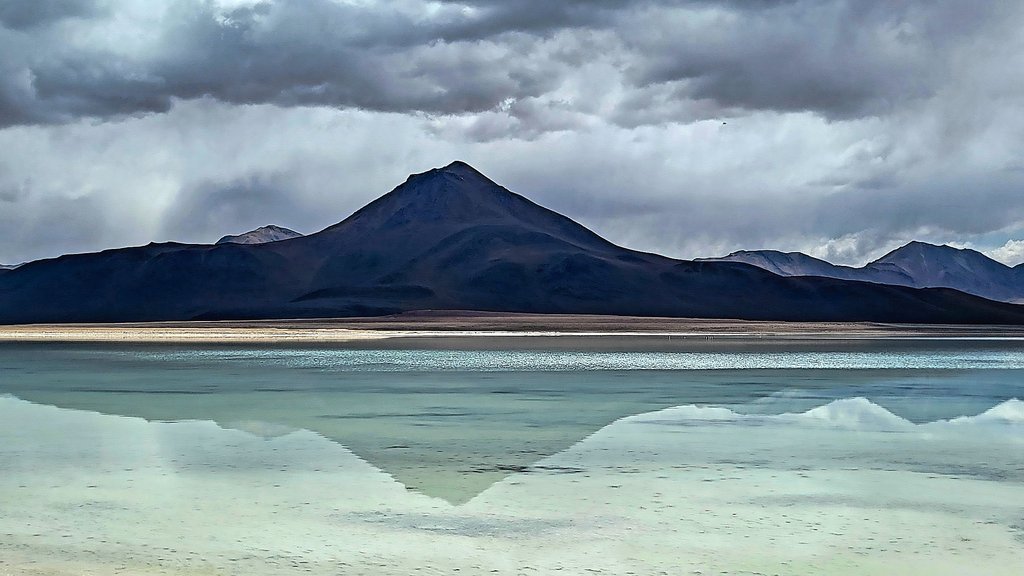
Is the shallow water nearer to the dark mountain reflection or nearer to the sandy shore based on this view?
the dark mountain reflection

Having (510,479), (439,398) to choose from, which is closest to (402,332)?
(439,398)

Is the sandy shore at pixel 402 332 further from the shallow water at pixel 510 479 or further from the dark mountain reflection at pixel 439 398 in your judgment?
the shallow water at pixel 510 479

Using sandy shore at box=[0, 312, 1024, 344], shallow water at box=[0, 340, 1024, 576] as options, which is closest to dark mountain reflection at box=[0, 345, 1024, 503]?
shallow water at box=[0, 340, 1024, 576]

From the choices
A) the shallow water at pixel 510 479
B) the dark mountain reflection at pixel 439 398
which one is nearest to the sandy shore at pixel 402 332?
the dark mountain reflection at pixel 439 398

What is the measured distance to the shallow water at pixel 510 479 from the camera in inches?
404

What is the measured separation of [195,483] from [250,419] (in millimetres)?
7599

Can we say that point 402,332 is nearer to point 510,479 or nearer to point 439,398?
point 439,398

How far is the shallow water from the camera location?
33.7 feet

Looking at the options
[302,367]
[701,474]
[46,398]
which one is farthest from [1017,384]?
[46,398]

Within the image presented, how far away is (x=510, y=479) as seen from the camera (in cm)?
1434

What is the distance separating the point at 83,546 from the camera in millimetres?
10445

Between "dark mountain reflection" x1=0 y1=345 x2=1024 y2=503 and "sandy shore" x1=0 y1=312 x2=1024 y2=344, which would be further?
"sandy shore" x1=0 y1=312 x2=1024 y2=344

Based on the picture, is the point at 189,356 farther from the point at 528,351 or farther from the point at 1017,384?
the point at 1017,384

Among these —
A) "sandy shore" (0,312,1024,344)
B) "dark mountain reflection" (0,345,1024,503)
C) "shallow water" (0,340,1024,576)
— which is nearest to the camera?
"shallow water" (0,340,1024,576)
